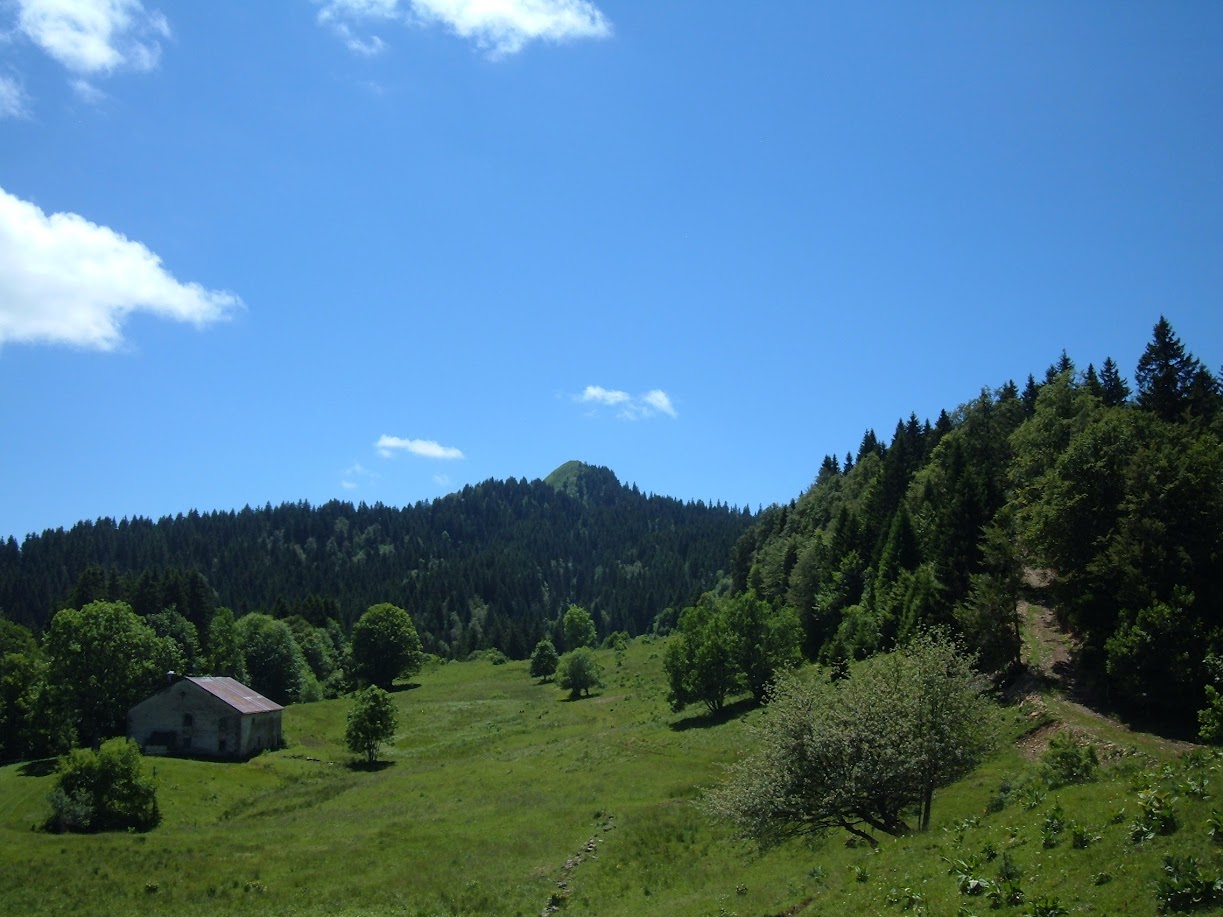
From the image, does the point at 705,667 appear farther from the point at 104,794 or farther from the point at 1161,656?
the point at 104,794

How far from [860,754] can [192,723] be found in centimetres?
6687

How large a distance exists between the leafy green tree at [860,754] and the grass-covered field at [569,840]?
1577 mm

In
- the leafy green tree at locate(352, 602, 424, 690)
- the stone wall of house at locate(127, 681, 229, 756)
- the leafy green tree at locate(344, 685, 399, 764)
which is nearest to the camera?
the leafy green tree at locate(344, 685, 399, 764)

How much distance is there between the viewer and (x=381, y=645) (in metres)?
124

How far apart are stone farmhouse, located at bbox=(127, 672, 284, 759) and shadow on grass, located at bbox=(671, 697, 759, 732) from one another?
126 feet

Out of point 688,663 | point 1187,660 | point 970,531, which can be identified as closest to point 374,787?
point 688,663

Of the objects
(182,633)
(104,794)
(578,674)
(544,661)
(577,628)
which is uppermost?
(182,633)

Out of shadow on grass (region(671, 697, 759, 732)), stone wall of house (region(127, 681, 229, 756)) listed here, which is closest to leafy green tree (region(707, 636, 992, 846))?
shadow on grass (region(671, 697, 759, 732))

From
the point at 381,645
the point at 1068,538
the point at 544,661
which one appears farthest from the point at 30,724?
the point at 1068,538

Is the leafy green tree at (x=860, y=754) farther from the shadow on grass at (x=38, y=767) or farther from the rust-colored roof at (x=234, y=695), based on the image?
the rust-colored roof at (x=234, y=695)

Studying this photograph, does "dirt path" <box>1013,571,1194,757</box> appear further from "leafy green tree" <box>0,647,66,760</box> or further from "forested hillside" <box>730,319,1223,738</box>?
"leafy green tree" <box>0,647,66,760</box>

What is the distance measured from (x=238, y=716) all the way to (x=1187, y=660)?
230 ft

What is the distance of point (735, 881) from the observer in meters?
31.0

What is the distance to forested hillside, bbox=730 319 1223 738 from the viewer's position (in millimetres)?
38469
